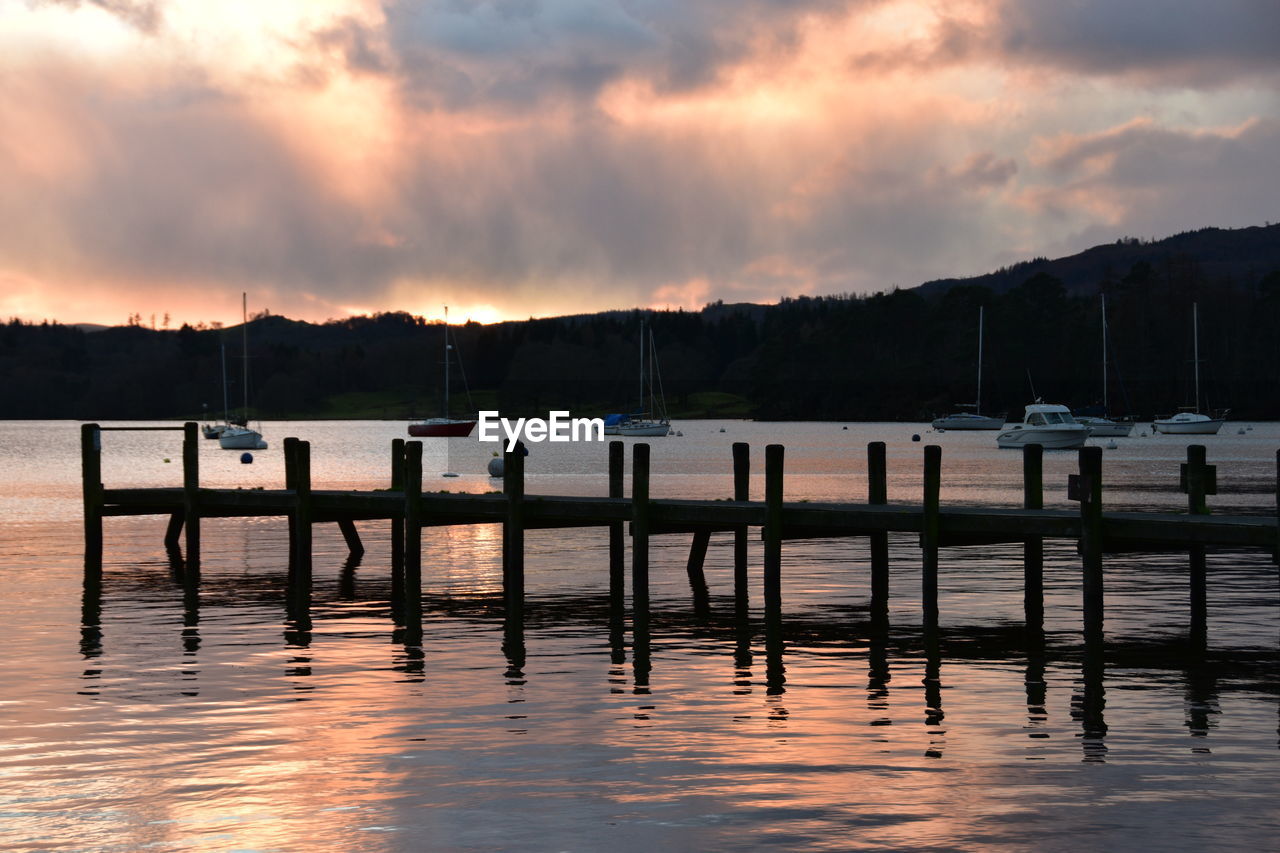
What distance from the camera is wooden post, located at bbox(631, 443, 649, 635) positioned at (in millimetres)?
24547

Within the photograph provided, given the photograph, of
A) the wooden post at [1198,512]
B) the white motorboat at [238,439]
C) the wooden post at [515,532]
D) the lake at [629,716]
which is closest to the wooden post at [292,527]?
the lake at [629,716]

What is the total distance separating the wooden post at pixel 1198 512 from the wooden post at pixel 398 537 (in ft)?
43.9

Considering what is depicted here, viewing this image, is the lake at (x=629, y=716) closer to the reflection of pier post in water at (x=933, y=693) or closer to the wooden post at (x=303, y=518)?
the reflection of pier post in water at (x=933, y=693)

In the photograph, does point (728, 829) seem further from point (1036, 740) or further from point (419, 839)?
point (1036, 740)

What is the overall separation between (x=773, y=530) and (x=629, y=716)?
767 centimetres

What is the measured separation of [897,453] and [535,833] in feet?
376

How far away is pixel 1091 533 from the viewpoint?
21.0 metres

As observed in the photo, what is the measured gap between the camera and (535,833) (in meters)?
12.2


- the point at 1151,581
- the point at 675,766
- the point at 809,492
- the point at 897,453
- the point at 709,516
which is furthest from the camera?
the point at 897,453

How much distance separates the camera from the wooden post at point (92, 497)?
32875 mm

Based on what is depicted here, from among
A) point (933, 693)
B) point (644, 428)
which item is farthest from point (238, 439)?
point (933, 693)

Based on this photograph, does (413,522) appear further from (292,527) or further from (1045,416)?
(1045,416)

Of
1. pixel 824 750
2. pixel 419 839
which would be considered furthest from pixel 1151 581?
pixel 419 839

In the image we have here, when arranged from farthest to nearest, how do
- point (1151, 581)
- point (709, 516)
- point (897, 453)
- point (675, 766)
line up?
point (897, 453) < point (1151, 581) < point (709, 516) < point (675, 766)
